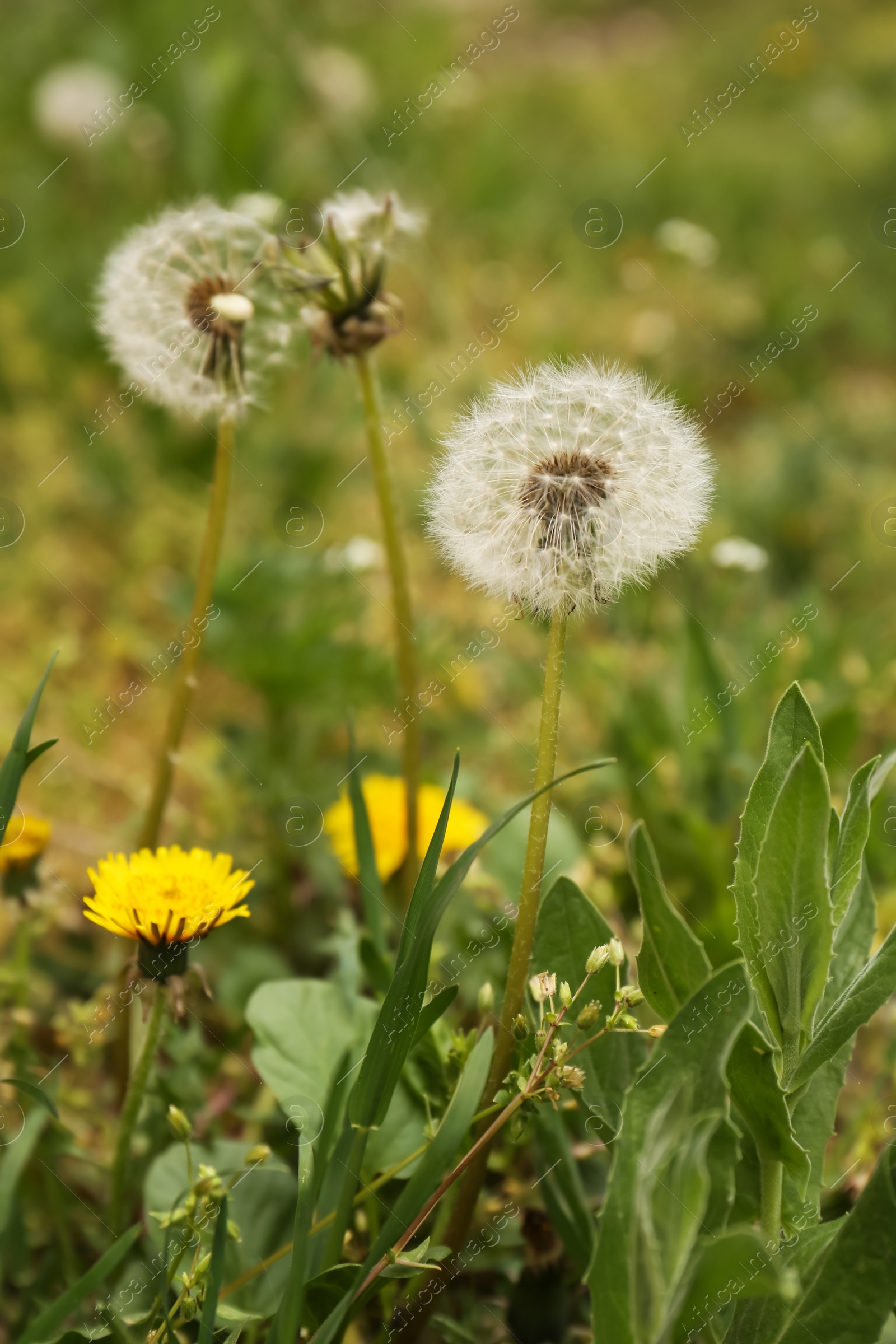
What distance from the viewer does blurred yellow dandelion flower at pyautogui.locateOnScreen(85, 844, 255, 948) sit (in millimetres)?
962

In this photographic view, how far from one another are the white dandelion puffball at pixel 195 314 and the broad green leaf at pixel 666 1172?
2.76ft

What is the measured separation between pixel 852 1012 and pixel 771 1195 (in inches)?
7.5

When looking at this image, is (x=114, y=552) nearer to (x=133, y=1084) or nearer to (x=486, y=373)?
(x=486, y=373)

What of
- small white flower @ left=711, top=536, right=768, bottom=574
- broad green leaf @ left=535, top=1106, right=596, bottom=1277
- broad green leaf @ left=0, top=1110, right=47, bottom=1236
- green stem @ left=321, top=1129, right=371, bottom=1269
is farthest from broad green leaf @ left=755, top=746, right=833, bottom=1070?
small white flower @ left=711, top=536, right=768, bottom=574

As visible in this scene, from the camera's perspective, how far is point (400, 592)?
1269mm

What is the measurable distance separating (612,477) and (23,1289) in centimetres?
108

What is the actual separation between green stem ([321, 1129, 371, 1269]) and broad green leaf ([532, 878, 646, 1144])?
265 mm

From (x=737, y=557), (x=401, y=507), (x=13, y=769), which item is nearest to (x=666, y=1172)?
(x=13, y=769)

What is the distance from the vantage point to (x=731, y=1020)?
0.74 meters

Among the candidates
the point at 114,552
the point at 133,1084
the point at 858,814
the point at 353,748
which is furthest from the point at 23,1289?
the point at 114,552

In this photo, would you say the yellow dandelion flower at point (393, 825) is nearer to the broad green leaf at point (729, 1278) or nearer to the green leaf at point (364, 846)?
the green leaf at point (364, 846)

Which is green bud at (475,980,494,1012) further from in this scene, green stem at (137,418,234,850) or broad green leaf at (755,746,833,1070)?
green stem at (137,418,234,850)

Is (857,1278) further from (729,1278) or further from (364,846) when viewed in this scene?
(364,846)

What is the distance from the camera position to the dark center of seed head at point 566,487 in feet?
3.07
